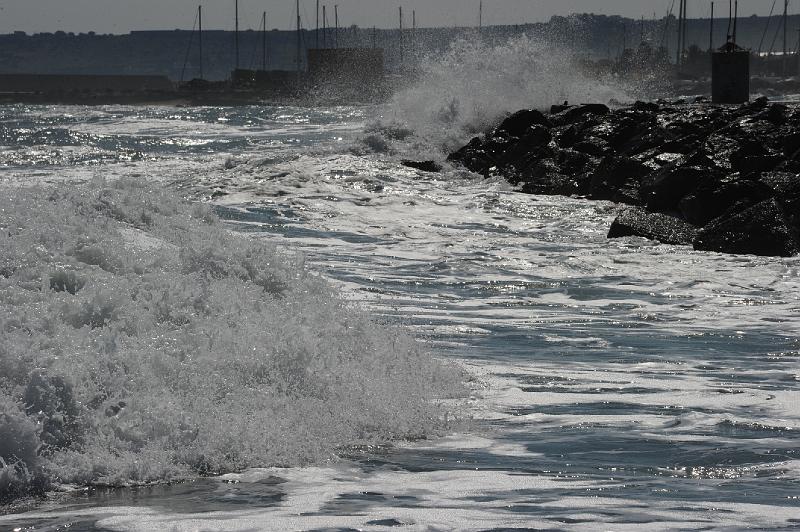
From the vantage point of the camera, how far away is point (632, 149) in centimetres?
2044

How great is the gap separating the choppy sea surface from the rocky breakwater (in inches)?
20.2

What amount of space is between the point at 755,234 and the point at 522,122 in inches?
510

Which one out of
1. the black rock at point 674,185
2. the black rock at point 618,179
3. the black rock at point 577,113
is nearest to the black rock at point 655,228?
the black rock at point 674,185

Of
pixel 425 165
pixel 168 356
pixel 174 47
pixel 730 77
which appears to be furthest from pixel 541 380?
pixel 174 47

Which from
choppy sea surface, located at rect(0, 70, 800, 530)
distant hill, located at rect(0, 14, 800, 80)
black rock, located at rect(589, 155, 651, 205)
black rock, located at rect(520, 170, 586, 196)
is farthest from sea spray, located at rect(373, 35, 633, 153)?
distant hill, located at rect(0, 14, 800, 80)

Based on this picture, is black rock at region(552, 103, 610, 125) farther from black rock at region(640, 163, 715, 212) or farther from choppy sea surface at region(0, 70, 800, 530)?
black rock at region(640, 163, 715, 212)

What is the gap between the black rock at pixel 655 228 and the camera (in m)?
13.6

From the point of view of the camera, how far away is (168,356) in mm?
5410

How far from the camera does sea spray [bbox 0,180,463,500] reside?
4.75 meters

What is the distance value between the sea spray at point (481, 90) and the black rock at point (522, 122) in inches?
68.1

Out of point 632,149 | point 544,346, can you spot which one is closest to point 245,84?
point 632,149

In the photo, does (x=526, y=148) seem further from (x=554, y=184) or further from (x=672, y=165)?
(x=672, y=165)

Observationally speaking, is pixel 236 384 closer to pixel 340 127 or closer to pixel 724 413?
pixel 724 413

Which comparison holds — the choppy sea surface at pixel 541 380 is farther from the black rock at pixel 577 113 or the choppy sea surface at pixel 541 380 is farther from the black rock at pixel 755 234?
the black rock at pixel 577 113
